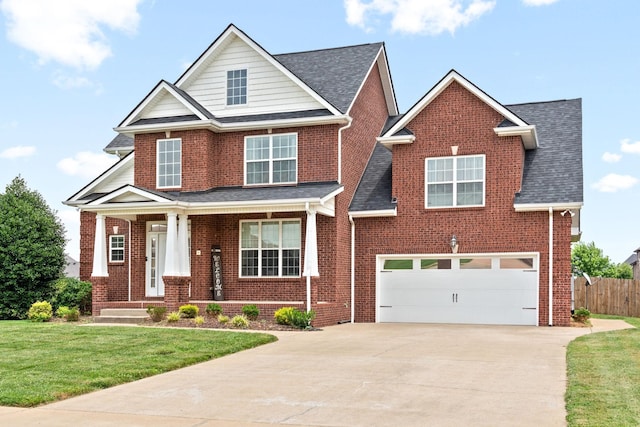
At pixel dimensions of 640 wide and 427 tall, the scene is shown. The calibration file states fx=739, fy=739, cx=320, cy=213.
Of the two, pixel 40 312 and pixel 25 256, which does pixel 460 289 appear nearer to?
pixel 40 312

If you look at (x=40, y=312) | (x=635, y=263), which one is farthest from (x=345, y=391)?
(x=635, y=263)

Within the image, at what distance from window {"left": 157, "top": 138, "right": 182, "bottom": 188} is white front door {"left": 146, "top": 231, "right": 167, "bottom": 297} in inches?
71.1

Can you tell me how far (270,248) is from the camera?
23797 mm

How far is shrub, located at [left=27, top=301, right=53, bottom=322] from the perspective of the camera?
902 inches

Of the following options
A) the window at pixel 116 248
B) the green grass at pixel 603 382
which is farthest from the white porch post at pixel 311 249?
the window at pixel 116 248

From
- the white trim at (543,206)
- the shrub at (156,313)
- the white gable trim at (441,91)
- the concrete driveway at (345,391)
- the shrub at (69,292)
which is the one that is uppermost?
the white gable trim at (441,91)

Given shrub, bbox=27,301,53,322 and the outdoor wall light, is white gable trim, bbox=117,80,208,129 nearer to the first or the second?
shrub, bbox=27,301,53,322

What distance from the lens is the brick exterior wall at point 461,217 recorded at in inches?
877

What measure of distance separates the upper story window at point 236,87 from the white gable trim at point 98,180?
4.81m

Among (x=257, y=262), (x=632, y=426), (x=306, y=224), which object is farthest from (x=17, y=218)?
(x=632, y=426)

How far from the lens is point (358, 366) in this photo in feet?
42.8

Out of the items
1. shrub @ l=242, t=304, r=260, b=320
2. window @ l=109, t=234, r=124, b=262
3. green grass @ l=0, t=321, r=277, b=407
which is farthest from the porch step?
window @ l=109, t=234, r=124, b=262

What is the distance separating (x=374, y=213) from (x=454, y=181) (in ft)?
9.02

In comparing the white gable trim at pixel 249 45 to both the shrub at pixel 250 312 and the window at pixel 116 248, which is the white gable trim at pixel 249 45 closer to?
the window at pixel 116 248
